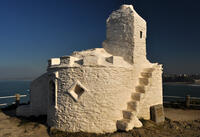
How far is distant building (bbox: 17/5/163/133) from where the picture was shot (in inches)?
285

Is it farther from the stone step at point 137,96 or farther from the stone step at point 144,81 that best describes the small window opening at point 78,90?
the stone step at point 144,81

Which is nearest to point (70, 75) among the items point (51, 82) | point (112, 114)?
point (51, 82)

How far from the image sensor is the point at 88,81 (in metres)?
7.30

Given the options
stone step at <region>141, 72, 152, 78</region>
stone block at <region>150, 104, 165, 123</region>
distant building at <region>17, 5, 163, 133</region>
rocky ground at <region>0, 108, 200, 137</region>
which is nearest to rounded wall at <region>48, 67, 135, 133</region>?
distant building at <region>17, 5, 163, 133</region>

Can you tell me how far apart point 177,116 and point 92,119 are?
6.94 meters

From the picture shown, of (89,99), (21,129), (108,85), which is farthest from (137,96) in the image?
(21,129)

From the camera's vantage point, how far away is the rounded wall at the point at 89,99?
719cm

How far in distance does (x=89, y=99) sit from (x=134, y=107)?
2.55 metres

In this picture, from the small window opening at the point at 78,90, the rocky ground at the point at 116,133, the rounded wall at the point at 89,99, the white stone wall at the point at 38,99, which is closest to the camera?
the rocky ground at the point at 116,133

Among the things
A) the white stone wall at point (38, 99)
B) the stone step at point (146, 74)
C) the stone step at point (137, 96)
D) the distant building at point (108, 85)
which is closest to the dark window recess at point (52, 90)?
the distant building at point (108, 85)

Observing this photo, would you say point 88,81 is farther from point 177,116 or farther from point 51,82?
point 177,116

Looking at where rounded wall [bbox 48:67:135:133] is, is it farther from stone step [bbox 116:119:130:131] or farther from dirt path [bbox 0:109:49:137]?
dirt path [bbox 0:109:49:137]

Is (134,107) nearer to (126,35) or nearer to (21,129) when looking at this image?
(126,35)

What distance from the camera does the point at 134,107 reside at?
7879 millimetres
